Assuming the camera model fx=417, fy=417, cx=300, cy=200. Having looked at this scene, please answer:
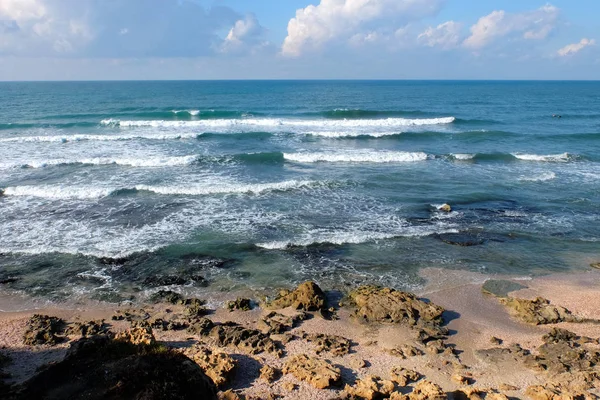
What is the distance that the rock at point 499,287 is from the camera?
12.9 m

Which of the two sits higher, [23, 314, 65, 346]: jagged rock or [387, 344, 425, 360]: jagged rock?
[23, 314, 65, 346]: jagged rock

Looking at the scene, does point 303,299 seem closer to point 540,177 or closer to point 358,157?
point 358,157

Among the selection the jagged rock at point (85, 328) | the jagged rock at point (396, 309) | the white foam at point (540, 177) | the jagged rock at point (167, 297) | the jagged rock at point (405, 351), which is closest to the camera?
the jagged rock at point (405, 351)

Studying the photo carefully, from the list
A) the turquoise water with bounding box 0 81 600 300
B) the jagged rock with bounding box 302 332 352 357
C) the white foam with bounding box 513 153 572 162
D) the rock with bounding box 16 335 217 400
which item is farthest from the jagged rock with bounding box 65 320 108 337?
the white foam with bounding box 513 153 572 162

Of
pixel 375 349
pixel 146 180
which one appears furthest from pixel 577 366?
pixel 146 180

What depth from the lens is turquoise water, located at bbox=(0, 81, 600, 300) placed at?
564 inches

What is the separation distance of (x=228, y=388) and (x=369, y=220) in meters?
11.2

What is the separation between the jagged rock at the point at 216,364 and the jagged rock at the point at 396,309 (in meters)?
4.03

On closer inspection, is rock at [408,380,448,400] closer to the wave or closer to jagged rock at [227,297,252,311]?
jagged rock at [227,297,252,311]

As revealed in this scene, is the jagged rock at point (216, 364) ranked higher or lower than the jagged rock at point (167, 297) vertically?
higher

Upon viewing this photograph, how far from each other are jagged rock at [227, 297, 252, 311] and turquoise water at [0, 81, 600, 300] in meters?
1.22

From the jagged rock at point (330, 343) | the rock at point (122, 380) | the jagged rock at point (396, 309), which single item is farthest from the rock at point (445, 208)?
the rock at point (122, 380)

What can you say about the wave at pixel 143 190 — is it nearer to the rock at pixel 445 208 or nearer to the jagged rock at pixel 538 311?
the rock at pixel 445 208

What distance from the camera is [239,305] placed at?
11984mm
